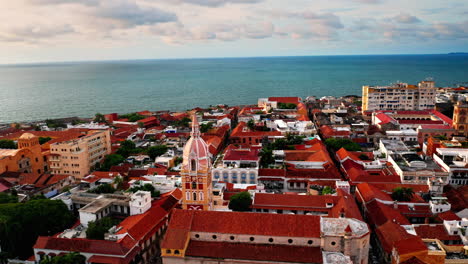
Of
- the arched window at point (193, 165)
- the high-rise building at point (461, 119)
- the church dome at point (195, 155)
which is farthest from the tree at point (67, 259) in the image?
the high-rise building at point (461, 119)

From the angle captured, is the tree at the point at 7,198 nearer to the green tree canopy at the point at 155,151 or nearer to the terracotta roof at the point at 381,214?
the green tree canopy at the point at 155,151

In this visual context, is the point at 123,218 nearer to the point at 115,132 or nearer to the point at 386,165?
the point at 386,165

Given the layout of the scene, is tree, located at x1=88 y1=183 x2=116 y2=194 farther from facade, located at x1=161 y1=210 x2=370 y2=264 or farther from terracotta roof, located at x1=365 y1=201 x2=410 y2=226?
terracotta roof, located at x1=365 y1=201 x2=410 y2=226

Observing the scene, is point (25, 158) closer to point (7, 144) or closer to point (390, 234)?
point (7, 144)

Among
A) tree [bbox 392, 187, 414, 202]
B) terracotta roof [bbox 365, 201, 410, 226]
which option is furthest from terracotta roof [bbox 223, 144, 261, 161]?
tree [bbox 392, 187, 414, 202]

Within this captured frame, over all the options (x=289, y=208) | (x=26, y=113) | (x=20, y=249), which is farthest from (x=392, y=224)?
(x=26, y=113)
